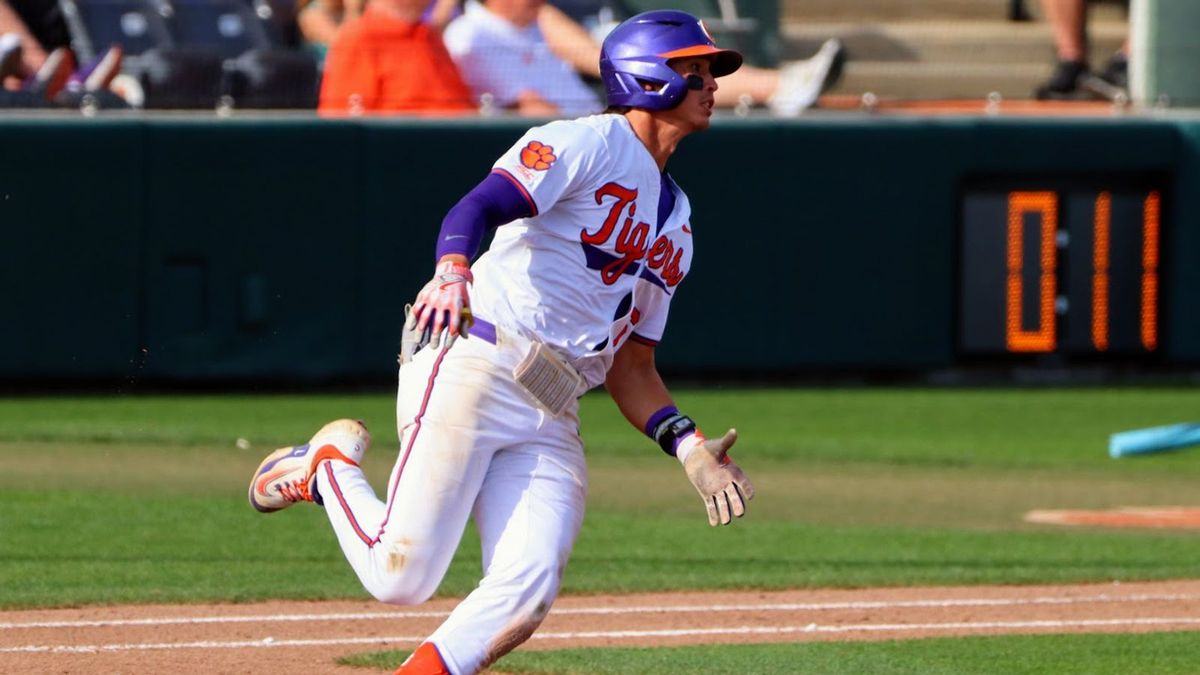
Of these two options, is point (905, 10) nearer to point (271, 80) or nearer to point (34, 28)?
point (271, 80)

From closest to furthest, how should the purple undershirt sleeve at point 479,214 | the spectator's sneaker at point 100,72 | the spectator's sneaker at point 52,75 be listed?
the purple undershirt sleeve at point 479,214 < the spectator's sneaker at point 52,75 < the spectator's sneaker at point 100,72

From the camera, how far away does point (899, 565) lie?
8.42 m

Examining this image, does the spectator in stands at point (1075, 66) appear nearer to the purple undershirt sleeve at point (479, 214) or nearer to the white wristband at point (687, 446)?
the white wristband at point (687, 446)

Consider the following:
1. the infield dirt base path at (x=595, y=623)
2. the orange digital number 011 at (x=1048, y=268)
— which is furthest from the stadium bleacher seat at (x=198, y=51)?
the infield dirt base path at (x=595, y=623)

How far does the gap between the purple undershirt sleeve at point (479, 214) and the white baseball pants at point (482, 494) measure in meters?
0.37

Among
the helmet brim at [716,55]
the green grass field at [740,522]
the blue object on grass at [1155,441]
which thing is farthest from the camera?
the blue object on grass at [1155,441]

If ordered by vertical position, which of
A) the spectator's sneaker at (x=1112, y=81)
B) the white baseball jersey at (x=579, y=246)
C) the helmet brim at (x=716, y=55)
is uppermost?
the helmet brim at (x=716, y=55)

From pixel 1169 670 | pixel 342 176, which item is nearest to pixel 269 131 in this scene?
pixel 342 176

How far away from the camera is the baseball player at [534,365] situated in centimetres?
475

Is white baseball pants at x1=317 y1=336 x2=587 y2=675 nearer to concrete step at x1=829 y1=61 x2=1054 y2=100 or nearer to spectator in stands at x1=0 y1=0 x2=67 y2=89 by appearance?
spectator in stands at x1=0 y1=0 x2=67 y2=89

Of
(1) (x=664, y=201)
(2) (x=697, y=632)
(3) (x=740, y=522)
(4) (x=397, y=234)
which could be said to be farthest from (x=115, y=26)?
(1) (x=664, y=201)

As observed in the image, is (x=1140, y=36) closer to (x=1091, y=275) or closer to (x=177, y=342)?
(x=1091, y=275)

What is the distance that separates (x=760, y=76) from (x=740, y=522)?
5.91 metres

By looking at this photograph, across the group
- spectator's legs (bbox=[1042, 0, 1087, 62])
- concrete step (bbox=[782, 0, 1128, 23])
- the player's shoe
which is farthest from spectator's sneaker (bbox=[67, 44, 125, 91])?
the player's shoe
